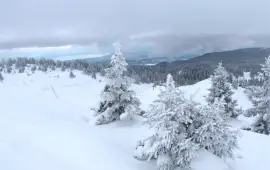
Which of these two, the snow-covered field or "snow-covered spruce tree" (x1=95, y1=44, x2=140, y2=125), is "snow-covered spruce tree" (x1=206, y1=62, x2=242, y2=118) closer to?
the snow-covered field

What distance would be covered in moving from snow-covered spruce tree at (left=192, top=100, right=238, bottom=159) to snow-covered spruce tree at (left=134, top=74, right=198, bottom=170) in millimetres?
403

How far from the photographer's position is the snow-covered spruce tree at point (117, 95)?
1655 centimetres

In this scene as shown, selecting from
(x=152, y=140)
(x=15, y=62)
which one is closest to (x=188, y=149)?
(x=152, y=140)

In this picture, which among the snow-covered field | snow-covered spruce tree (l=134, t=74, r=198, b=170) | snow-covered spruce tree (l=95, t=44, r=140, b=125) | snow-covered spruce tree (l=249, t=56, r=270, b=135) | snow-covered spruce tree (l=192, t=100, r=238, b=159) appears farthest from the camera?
snow-covered spruce tree (l=249, t=56, r=270, b=135)

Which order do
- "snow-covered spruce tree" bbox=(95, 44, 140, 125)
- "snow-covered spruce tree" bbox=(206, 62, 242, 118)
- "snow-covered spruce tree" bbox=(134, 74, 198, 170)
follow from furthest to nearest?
"snow-covered spruce tree" bbox=(206, 62, 242, 118) < "snow-covered spruce tree" bbox=(95, 44, 140, 125) < "snow-covered spruce tree" bbox=(134, 74, 198, 170)

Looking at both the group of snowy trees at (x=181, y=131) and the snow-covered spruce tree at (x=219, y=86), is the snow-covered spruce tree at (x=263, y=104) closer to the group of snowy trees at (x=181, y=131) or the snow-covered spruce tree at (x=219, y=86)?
the snow-covered spruce tree at (x=219, y=86)

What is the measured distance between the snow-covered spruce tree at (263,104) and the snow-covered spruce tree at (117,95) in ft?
43.9

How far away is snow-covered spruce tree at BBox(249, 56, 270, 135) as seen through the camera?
71.0 ft

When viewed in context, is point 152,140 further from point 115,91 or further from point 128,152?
point 115,91

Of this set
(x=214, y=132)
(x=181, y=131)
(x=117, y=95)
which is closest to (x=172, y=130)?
(x=181, y=131)

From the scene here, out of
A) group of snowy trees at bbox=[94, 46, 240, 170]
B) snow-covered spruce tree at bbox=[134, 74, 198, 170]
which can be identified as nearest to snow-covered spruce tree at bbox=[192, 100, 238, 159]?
group of snowy trees at bbox=[94, 46, 240, 170]

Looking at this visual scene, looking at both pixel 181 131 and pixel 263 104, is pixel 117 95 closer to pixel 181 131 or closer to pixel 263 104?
pixel 181 131

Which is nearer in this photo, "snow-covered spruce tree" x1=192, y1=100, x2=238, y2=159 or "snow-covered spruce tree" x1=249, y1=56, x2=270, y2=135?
"snow-covered spruce tree" x1=192, y1=100, x2=238, y2=159

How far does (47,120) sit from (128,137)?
4879mm
